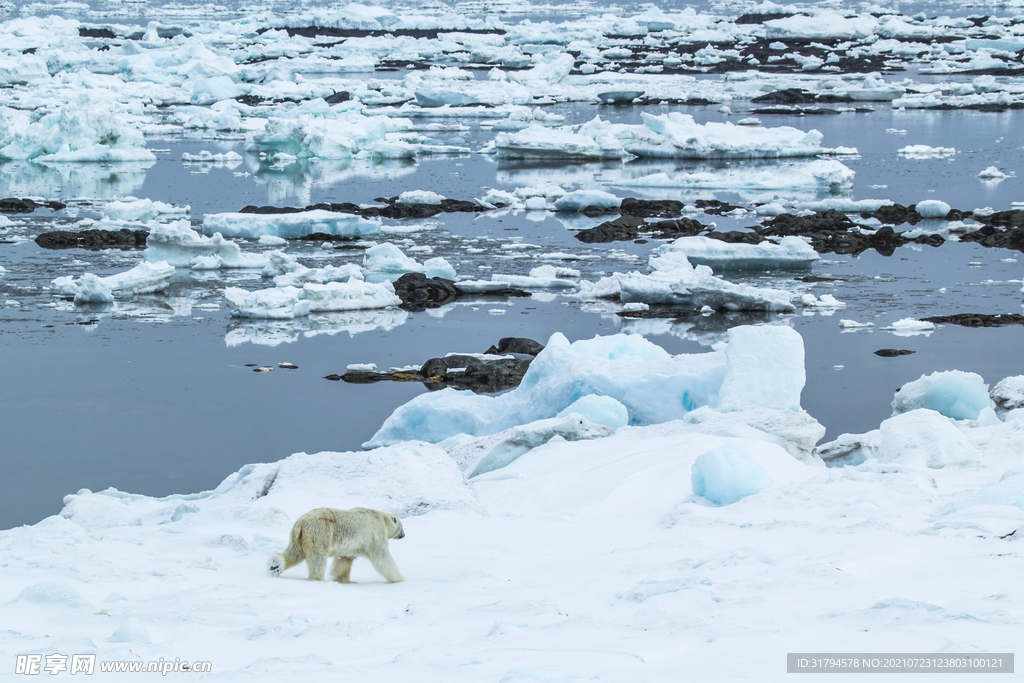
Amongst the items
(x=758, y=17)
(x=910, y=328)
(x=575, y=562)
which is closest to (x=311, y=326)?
(x=910, y=328)

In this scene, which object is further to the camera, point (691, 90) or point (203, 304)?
point (691, 90)

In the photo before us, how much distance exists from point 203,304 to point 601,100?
23038mm

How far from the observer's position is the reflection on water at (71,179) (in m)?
19.1

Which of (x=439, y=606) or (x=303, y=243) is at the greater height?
(x=439, y=606)

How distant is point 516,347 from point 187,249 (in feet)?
17.7

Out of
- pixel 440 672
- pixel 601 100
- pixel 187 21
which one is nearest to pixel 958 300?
pixel 440 672

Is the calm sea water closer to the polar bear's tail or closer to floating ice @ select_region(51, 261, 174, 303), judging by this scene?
floating ice @ select_region(51, 261, 174, 303)

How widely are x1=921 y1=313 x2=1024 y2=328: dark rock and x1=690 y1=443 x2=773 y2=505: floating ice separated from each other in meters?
6.17

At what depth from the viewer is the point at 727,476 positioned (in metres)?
4.85

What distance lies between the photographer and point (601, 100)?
32.7m

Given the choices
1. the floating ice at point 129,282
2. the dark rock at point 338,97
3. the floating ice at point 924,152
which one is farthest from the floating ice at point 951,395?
the dark rock at point 338,97

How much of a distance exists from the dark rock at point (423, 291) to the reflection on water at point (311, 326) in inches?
11.6

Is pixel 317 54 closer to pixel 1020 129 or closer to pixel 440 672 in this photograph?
pixel 1020 129

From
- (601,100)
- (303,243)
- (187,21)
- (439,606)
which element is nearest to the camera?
(439,606)
